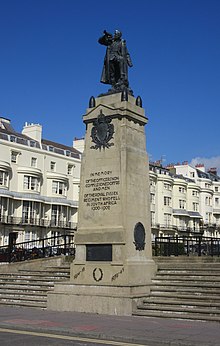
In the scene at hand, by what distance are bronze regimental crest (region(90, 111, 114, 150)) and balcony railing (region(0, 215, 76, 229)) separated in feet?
135

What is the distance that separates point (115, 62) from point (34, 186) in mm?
45320

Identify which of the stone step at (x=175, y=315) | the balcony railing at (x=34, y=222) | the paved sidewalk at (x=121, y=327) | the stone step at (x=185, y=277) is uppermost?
the balcony railing at (x=34, y=222)

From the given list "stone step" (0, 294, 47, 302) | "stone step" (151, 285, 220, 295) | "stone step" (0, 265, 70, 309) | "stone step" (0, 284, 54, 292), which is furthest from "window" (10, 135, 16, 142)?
"stone step" (151, 285, 220, 295)

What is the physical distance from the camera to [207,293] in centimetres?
1457

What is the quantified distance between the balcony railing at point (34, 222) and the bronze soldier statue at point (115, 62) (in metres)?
40.8

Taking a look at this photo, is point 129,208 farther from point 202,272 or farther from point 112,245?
point 202,272

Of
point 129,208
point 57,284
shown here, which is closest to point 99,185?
point 129,208

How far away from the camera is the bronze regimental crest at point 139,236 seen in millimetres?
16375

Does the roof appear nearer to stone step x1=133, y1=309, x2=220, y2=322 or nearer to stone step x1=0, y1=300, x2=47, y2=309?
stone step x1=0, y1=300, x2=47, y2=309

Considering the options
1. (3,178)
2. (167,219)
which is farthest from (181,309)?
(167,219)

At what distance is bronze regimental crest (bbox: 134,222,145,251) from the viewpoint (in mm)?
16375

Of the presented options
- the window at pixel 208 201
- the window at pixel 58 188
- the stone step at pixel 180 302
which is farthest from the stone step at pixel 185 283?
the window at pixel 208 201

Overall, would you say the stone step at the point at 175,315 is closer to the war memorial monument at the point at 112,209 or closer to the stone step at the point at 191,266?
the war memorial monument at the point at 112,209

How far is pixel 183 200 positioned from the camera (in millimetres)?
86500
